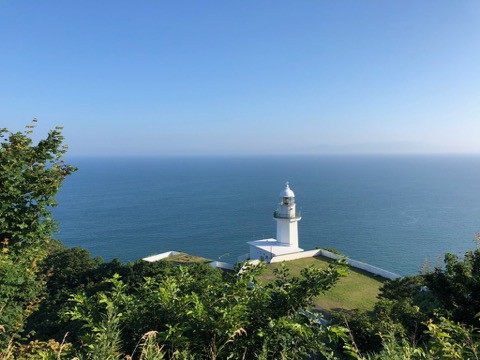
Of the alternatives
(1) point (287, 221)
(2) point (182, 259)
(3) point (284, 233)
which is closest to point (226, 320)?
(2) point (182, 259)

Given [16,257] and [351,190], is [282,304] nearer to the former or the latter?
[16,257]

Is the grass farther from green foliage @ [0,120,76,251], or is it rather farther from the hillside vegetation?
green foliage @ [0,120,76,251]

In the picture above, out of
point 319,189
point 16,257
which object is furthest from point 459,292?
point 319,189

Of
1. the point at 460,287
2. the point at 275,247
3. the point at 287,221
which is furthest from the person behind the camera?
the point at 287,221

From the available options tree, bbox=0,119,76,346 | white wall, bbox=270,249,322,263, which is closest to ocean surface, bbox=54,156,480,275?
white wall, bbox=270,249,322,263

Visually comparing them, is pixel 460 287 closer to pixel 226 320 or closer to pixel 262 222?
→ pixel 226 320

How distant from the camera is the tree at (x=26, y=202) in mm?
6965

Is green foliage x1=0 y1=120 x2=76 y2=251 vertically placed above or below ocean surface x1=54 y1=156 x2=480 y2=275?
above

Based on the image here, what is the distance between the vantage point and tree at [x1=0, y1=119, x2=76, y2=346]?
6965 mm

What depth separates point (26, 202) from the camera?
291 inches

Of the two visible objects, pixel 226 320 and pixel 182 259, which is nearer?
pixel 226 320

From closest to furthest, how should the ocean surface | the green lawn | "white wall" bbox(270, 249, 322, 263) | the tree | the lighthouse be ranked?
the tree < the green lawn < "white wall" bbox(270, 249, 322, 263) < the lighthouse < the ocean surface

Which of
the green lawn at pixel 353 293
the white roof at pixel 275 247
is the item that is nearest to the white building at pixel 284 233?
the white roof at pixel 275 247

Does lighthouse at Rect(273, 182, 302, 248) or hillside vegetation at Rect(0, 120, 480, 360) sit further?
lighthouse at Rect(273, 182, 302, 248)
